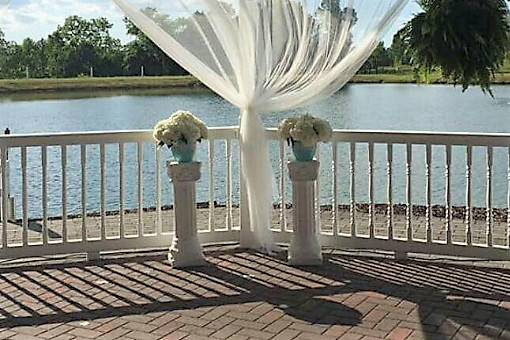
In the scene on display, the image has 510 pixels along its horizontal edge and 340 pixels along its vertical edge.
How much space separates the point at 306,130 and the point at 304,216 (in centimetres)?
55

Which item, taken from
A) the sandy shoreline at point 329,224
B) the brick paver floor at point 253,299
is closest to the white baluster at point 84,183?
the brick paver floor at point 253,299

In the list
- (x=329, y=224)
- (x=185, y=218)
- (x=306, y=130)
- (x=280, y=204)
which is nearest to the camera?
(x=306, y=130)

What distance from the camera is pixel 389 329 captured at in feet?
10.7

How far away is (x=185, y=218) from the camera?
4449mm

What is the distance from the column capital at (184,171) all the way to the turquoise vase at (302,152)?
62cm

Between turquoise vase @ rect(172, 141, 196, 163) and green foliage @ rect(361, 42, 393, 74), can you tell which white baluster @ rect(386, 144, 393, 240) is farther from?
turquoise vase @ rect(172, 141, 196, 163)

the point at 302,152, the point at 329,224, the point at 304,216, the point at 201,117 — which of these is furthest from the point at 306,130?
the point at 201,117

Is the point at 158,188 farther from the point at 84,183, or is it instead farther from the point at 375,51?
the point at 375,51

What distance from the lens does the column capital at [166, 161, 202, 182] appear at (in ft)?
14.4

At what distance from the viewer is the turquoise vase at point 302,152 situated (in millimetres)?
4391

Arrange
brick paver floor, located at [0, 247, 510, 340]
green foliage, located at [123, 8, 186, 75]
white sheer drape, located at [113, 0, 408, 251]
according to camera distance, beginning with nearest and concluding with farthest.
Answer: brick paver floor, located at [0, 247, 510, 340] → white sheer drape, located at [113, 0, 408, 251] → green foliage, located at [123, 8, 186, 75]

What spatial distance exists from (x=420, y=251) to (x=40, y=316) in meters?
2.40

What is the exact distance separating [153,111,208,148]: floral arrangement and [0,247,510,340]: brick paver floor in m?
0.80

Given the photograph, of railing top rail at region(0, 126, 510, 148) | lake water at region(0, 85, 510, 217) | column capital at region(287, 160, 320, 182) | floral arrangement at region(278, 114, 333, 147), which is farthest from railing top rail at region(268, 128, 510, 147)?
lake water at region(0, 85, 510, 217)
